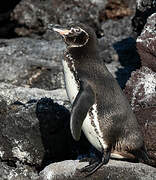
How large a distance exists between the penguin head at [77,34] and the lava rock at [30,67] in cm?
221

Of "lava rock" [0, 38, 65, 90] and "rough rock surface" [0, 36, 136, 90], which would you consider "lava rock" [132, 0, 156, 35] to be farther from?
"lava rock" [0, 38, 65, 90]

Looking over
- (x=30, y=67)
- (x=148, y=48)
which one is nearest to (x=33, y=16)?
(x=30, y=67)

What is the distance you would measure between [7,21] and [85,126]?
18.1ft

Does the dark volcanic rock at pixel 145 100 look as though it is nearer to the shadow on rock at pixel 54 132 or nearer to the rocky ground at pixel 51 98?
the rocky ground at pixel 51 98

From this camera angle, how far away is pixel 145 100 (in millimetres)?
6520

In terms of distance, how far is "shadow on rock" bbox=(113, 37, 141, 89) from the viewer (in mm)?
8023

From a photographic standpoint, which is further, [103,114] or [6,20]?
[6,20]

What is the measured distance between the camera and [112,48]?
352 inches

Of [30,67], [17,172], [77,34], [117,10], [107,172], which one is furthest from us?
[117,10]

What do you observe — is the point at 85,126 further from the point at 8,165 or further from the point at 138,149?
the point at 8,165

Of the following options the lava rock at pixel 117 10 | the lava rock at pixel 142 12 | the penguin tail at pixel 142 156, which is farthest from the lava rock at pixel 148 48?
the lava rock at pixel 117 10

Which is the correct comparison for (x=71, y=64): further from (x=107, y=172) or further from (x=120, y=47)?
(x=120, y=47)

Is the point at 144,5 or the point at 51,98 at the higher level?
the point at 144,5

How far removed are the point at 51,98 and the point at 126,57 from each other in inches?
Result: 77.1
